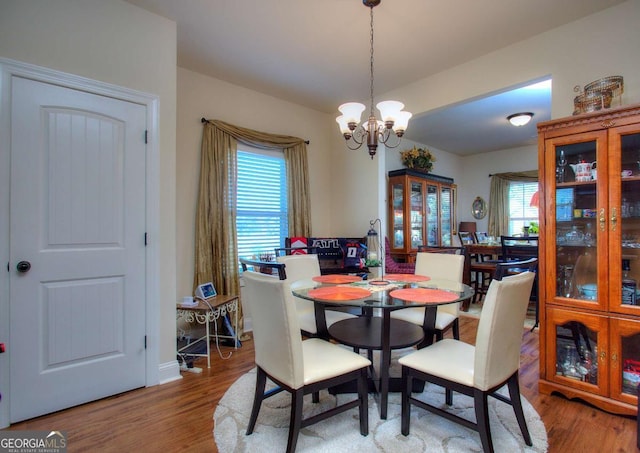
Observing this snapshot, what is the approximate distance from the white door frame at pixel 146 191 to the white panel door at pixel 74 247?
3cm

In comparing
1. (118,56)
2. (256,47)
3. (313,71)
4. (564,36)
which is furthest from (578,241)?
(118,56)

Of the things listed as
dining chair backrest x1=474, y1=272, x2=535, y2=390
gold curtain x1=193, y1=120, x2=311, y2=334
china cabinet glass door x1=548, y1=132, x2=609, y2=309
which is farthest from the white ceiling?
dining chair backrest x1=474, y1=272, x2=535, y2=390

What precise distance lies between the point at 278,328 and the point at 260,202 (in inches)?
98.9

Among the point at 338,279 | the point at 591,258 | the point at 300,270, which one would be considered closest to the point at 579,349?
the point at 591,258

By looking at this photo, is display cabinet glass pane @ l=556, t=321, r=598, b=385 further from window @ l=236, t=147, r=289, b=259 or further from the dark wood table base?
window @ l=236, t=147, r=289, b=259

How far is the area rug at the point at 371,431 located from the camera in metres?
1.68

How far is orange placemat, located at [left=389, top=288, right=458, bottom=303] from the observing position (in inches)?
71.2

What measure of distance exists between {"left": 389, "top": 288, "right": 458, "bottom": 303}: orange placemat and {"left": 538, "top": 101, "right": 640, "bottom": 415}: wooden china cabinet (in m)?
0.90

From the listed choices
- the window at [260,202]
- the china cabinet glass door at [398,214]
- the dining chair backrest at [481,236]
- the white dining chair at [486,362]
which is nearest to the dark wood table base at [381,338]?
the white dining chair at [486,362]

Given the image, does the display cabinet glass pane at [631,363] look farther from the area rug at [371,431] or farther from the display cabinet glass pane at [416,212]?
the display cabinet glass pane at [416,212]

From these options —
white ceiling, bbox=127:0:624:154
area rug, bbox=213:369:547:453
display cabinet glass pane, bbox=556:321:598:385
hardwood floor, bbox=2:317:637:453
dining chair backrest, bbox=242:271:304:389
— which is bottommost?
hardwood floor, bbox=2:317:637:453

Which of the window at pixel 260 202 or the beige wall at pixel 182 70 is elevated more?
the beige wall at pixel 182 70

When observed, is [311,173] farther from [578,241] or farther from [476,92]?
[578,241]

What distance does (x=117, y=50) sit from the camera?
2.31 meters
